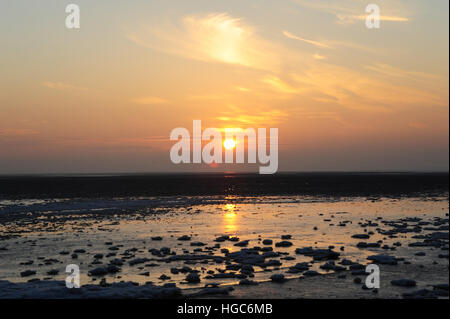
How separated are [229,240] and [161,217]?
53.2 ft

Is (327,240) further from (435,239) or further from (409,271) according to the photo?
(409,271)

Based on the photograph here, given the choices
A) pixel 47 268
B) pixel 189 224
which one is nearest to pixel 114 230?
pixel 189 224

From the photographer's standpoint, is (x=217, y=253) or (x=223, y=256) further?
(x=217, y=253)

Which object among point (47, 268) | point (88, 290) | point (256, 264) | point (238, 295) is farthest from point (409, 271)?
point (47, 268)

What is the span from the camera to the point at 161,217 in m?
46.6

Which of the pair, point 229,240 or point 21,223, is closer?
point 229,240

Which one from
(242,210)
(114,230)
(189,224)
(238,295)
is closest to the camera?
(238,295)

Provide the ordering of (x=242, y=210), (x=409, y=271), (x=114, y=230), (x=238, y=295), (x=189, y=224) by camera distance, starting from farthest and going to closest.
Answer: (x=242, y=210) → (x=189, y=224) → (x=114, y=230) → (x=409, y=271) → (x=238, y=295)

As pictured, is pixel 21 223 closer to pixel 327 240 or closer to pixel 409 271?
pixel 327 240

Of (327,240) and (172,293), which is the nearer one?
(172,293)

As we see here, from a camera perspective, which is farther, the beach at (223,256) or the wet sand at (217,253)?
the wet sand at (217,253)

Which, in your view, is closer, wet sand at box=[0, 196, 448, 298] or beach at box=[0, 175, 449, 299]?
beach at box=[0, 175, 449, 299]

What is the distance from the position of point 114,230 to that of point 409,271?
22775 mm

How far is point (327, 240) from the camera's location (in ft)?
104
